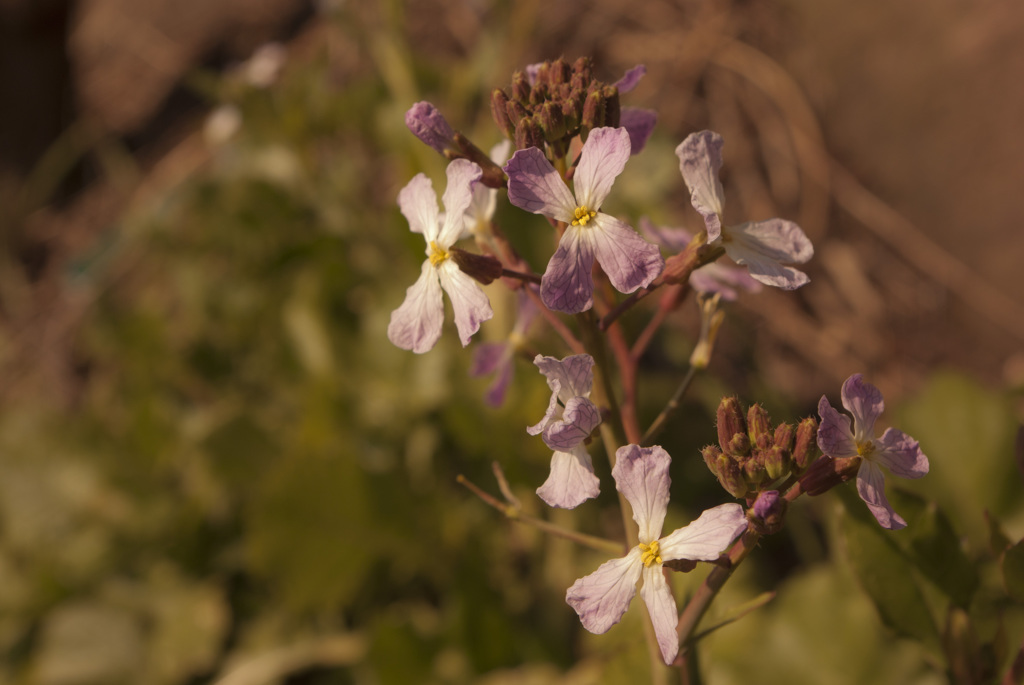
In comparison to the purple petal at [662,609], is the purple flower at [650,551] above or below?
above

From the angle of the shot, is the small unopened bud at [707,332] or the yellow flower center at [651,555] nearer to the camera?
the yellow flower center at [651,555]

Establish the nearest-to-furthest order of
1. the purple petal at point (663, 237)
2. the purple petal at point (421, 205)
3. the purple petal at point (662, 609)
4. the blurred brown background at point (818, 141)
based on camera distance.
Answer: the purple petal at point (662, 609) → the purple petal at point (421, 205) → the purple petal at point (663, 237) → the blurred brown background at point (818, 141)

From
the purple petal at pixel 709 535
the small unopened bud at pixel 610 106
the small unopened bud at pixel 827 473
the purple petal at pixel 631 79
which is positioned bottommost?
the small unopened bud at pixel 827 473

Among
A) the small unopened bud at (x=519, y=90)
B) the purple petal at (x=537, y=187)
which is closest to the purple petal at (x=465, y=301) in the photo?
the purple petal at (x=537, y=187)

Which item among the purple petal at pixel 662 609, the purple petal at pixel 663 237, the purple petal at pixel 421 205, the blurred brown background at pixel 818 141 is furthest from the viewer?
the blurred brown background at pixel 818 141

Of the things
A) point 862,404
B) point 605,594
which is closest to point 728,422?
point 862,404

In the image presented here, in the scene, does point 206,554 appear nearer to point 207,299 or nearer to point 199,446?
point 199,446

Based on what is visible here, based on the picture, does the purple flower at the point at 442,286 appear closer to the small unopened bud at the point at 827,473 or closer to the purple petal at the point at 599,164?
the purple petal at the point at 599,164
